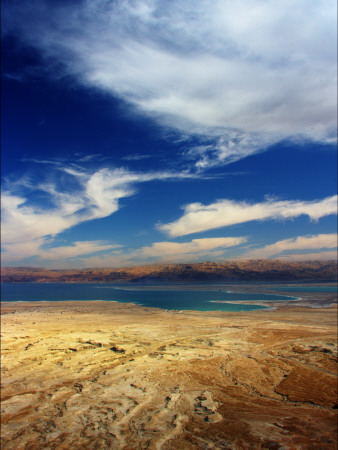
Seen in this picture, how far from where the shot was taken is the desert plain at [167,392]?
26.0 ft

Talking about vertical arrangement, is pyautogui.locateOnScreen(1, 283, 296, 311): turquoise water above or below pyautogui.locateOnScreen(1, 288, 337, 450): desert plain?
below

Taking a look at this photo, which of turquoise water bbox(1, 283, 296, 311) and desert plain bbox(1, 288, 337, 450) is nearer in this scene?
desert plain bbox(1, 288, 337, 450)

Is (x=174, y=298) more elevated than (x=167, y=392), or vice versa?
(x=167, y=392)

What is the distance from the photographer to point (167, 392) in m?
10.9

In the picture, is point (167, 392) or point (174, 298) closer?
point (167, 392)

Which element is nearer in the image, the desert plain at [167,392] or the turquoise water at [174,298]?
the desert plain at [167,392]

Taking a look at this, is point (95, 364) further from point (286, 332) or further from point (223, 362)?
point (286, 332)

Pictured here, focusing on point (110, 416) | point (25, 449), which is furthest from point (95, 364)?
point (25, 449)

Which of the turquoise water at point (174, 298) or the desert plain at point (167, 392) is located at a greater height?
the desert plain at point (167, 392)

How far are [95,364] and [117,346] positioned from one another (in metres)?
3.14

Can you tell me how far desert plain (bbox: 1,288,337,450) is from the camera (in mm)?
7914

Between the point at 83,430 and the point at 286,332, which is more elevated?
the point at 83,430

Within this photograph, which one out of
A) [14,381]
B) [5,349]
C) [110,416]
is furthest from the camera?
[5,349]

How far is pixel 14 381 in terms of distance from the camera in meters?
12.1
